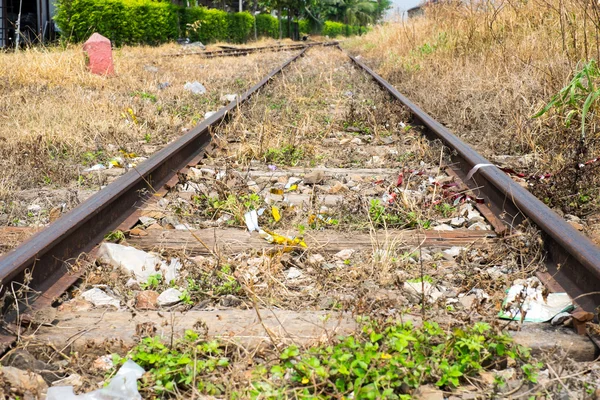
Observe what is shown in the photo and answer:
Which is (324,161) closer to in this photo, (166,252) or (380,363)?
(166,252)

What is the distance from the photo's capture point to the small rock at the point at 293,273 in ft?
8.18

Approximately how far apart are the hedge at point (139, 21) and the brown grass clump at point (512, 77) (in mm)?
10120

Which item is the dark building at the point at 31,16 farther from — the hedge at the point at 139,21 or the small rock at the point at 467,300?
the small rock at the point at 467,300

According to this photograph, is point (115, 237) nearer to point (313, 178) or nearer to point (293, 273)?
point (293, 273)

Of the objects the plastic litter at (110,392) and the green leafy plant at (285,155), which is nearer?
the plastic litter at (110,392)

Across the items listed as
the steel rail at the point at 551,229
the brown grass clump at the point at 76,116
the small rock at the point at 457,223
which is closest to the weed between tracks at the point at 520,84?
the steel rail at the point at 551,229

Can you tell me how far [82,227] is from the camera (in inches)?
105

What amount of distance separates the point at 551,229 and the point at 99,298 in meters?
1.78

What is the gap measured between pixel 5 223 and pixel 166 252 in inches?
40.0

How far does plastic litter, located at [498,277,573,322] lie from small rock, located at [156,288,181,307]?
1147 mm

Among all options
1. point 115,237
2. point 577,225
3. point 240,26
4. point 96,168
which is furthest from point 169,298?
point 240,26

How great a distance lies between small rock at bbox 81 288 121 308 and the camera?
7.35ft

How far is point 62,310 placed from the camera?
7.03ft

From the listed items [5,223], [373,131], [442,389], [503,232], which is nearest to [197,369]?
[442,389]
